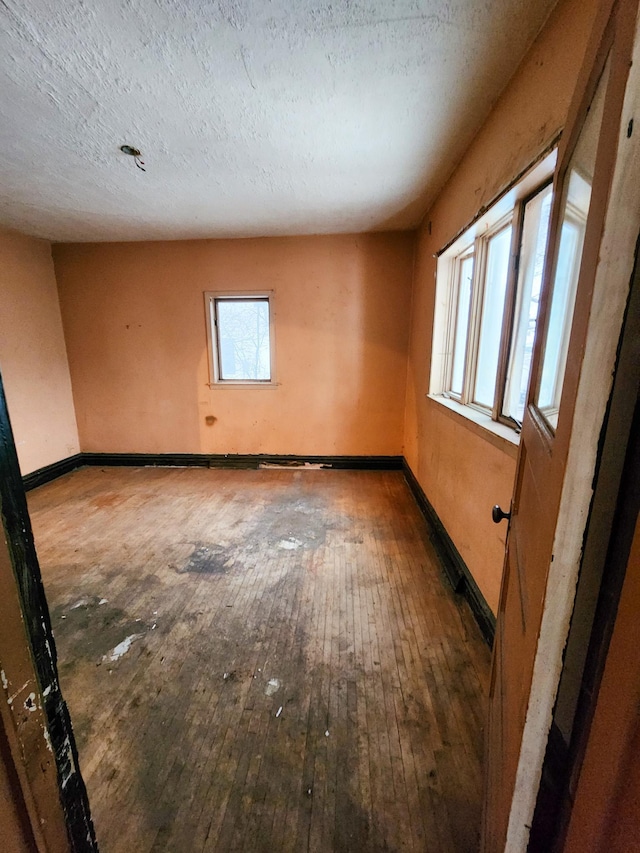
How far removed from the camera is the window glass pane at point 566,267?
66 centimetres

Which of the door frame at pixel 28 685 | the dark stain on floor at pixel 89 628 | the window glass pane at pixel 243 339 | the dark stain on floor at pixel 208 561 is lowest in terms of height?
the dark stain on floor at pixel 208 561

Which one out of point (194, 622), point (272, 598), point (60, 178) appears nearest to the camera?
point (194, 622)

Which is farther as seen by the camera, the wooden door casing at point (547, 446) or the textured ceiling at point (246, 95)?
the textured ceiling at point (246, 95)

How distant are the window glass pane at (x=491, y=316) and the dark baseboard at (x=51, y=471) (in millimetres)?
4238

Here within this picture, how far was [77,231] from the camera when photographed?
344cm

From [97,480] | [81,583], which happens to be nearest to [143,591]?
[81,583]

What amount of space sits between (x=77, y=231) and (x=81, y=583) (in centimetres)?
334

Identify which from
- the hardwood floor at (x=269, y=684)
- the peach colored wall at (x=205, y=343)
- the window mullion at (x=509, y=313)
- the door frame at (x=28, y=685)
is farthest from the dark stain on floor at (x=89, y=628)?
the peach colored wall at (x=205, y=343)

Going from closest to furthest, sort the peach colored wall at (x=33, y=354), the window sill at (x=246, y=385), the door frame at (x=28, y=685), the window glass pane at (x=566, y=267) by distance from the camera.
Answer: the door frame at (x=28, y=685) < the window glass pane at (x=566, y=267) < the peach colored wall at (x=33, y=354) < the window sill at (x=246, y=385)

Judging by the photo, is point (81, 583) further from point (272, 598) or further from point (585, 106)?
point (585, 106)

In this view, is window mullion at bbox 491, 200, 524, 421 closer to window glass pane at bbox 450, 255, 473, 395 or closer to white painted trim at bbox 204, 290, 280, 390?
window glass pane at bbox 450, 255, 473, 395

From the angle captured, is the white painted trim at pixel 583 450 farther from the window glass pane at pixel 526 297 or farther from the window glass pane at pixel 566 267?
the window glass pane at pixel 526 297

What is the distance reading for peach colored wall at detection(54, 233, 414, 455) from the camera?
12.2 ft

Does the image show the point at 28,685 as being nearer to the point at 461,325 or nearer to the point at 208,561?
the point at 208,561
